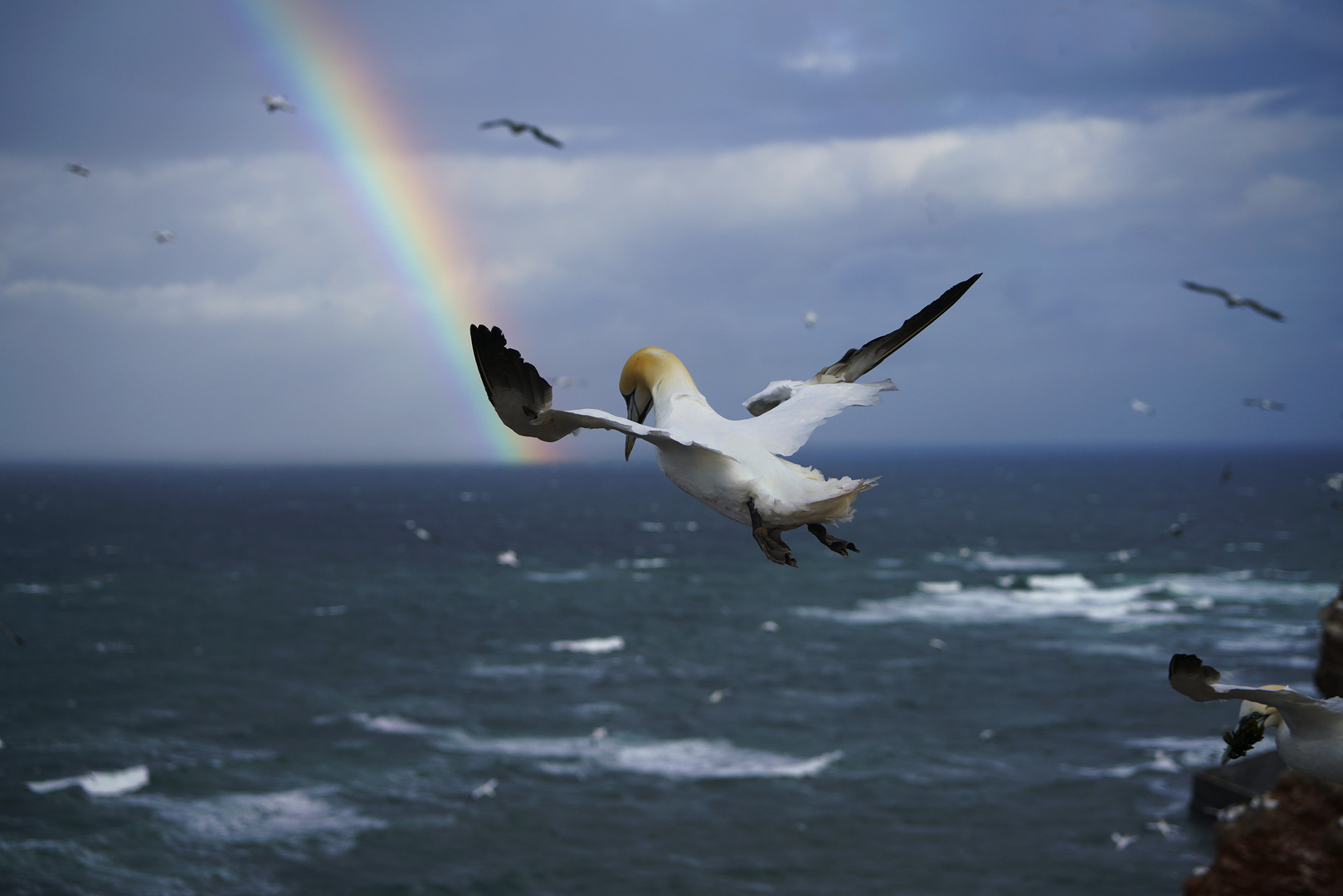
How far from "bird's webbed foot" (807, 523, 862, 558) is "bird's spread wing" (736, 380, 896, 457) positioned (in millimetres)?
364

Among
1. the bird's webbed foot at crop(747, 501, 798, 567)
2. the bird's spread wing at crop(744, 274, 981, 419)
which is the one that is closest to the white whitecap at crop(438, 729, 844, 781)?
the bird's spread wing at crop(744, 274, 981, 419)

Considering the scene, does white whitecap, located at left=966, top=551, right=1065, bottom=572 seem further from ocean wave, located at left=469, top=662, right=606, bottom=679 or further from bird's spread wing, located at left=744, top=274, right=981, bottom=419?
bird's spread wing, located at left=744, top=274, right=981, bottom=419

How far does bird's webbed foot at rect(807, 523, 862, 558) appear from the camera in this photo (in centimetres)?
433

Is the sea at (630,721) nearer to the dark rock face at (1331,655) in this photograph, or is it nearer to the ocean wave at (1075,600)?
the ocean wave at (1075,600)

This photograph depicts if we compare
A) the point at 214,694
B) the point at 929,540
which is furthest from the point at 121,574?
the point at 929,540

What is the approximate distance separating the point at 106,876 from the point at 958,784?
3645 centimetres

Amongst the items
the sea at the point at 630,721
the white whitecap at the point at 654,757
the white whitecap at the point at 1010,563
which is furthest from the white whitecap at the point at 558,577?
the white whitecap at the point at 654,757

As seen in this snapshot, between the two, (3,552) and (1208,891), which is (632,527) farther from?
(1208,891)

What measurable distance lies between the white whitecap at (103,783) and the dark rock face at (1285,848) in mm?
45680

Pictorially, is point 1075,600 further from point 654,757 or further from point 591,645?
point 654,757

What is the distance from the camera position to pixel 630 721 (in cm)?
6069

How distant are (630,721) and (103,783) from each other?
2647 cm

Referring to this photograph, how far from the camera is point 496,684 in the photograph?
230 ft

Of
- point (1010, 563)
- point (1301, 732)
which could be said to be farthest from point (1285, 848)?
point (1010, 563)
